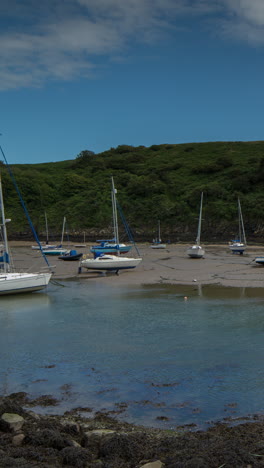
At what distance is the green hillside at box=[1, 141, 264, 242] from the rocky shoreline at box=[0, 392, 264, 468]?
207 ft

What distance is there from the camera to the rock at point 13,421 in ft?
30.8

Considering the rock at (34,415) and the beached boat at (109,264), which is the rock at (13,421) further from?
the beached boat at (109,264)

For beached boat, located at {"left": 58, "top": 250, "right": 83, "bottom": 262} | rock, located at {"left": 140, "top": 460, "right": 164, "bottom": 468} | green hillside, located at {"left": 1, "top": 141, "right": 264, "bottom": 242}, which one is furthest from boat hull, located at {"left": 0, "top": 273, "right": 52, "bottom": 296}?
green hillside, located at {"left": 1, "top": 141, "right": 264, "bottom": 242}

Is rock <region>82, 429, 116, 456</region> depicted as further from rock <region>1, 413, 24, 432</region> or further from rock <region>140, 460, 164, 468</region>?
rock <region>1, 413, 24, 432</region>

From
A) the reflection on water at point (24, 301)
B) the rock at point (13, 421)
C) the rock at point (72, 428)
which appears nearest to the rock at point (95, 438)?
the rock at point (72, 428)

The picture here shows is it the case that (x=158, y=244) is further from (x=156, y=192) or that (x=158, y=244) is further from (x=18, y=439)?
(x=18, y=439)

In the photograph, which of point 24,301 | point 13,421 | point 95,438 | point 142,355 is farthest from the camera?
point 24,301

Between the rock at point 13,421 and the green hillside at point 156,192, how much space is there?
63390 mm

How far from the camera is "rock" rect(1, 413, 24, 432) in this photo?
369 inches

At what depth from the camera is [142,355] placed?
15.4 meters

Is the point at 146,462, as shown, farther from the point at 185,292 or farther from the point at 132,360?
the point at 185,292

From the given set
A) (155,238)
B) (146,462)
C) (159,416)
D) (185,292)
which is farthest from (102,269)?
(155,238)

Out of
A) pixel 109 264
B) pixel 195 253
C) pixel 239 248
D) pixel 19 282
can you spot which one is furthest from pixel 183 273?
pixel 239 248

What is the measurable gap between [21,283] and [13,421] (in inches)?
710
